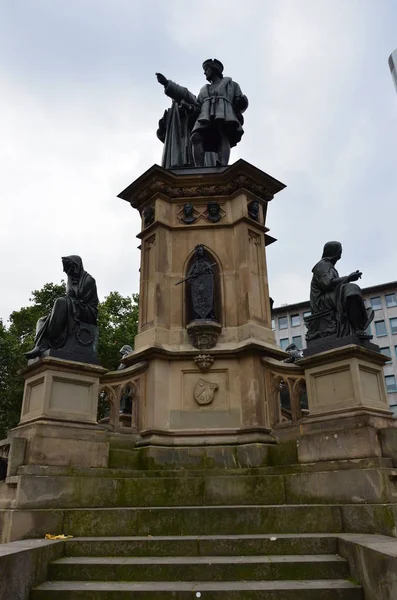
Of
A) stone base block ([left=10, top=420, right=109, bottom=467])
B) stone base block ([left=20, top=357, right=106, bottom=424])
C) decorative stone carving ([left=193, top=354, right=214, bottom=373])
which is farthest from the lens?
decorative stone carving ([left=193, top=354, right=214, bottom=373])

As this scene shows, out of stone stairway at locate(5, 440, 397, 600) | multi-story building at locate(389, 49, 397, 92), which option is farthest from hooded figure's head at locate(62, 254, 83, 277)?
multi-story building at locate(389, 49, 397, 92)

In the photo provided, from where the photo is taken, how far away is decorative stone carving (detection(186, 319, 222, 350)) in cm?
878

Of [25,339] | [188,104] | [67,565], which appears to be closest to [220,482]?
[67,565]

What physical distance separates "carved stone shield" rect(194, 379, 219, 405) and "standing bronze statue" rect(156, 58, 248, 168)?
211 inches

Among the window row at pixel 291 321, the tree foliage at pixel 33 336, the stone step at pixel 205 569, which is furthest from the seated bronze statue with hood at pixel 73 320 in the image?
the window row at pixel 291 321

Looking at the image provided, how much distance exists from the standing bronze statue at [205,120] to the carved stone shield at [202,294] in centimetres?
358

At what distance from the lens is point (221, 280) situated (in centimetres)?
955

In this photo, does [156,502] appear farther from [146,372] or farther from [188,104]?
[188,104]

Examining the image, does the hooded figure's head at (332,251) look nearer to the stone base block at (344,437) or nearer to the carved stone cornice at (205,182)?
the carved stone cornice at (205,182)

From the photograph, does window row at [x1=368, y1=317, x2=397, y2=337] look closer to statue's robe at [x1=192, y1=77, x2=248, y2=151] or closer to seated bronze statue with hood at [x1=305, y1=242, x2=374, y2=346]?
statue's robe at [x1=192, y1=77, x2=248, y2=151]

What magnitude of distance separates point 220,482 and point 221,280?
3.95 meters

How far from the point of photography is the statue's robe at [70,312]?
768cm

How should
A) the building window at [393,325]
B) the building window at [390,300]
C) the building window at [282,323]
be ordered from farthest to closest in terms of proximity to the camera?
1. the building window at [282,323]
2. the building window at [390,300]
3. the building window at [393,325]

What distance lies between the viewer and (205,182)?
10219 mm
